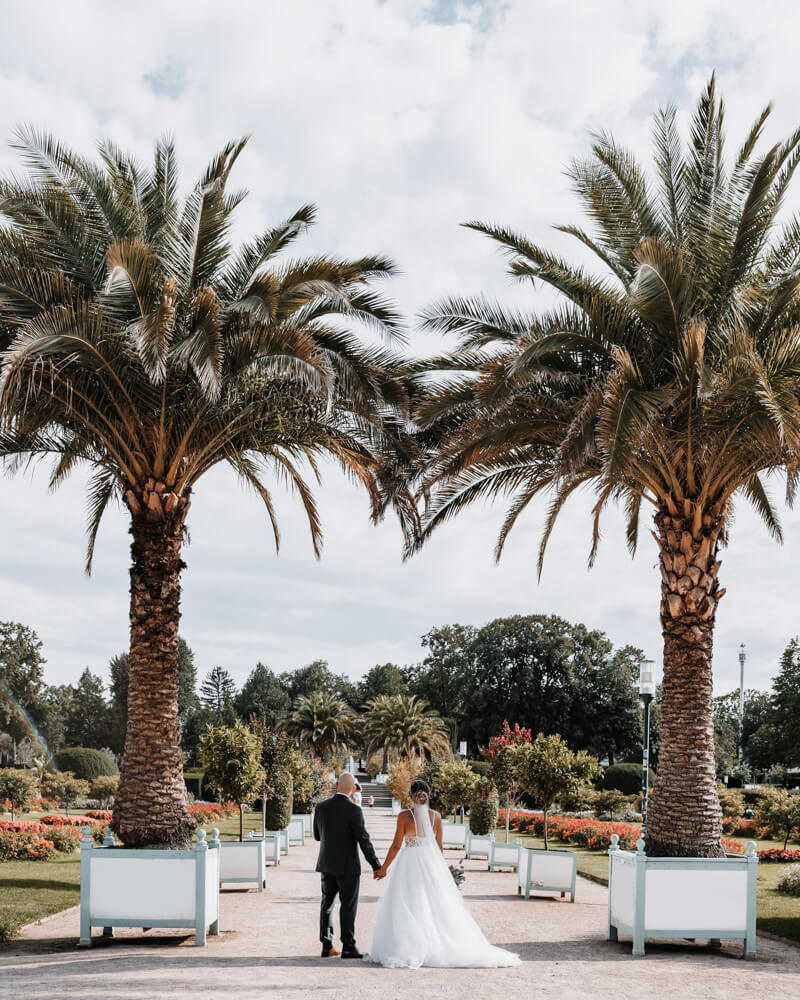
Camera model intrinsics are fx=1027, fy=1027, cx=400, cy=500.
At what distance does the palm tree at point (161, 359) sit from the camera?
12.1 meters

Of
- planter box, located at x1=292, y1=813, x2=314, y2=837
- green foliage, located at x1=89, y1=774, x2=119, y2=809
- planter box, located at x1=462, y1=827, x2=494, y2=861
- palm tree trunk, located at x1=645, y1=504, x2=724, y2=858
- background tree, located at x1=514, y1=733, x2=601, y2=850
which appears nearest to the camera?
palm tree trunk, located at x1=645, y1=504, x2=724, y2=858

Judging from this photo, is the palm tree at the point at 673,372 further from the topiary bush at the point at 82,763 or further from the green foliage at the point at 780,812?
the topiary bush at the point at 82,763

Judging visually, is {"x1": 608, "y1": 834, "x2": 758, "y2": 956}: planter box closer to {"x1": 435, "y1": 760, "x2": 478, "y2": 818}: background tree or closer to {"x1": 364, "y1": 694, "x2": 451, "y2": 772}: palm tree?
{"x1": 435, "y1": 760, "x2": 478, "y2": 818}: background tree

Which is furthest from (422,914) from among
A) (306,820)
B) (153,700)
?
(306,820)

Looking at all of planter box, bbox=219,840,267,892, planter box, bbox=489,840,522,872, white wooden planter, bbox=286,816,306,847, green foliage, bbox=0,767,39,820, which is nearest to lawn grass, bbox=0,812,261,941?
planter box, bbox=219,840,267,892

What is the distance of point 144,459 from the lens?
43.3ft

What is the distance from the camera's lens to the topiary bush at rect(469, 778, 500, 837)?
24766mm

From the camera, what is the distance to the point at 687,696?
12.5m

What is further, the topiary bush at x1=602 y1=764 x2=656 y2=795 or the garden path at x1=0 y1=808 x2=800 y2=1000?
the topiary bush at x1=602 y1=764 x2=656 y2=795

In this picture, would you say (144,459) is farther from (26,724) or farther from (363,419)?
(26,724)

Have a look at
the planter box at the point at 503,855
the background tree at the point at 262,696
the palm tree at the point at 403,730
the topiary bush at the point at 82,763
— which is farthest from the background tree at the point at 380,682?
the planter box at the point at 503,855

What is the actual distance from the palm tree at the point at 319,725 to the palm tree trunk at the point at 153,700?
51020 millimetres

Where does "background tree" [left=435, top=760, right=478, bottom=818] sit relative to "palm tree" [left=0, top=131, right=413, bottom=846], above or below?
below

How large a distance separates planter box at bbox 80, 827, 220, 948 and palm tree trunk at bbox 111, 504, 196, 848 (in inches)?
66.1
